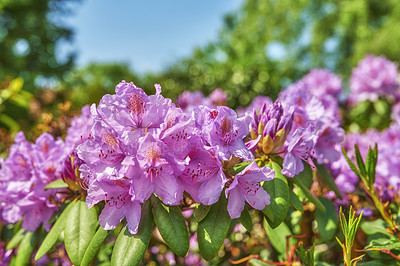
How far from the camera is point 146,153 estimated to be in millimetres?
875

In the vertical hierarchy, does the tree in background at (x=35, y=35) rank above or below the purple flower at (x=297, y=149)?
above

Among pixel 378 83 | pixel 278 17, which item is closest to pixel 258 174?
pixel 378 83

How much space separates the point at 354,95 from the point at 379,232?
3.15 meters

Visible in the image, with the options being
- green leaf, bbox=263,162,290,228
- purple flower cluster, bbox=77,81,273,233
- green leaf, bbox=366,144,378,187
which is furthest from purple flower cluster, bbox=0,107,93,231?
green leaf, bbox=366,144,378,187

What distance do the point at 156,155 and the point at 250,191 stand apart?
269mm

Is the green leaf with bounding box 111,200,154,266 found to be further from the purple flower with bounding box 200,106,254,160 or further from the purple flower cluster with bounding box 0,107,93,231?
the purple flower cluster with bounding box 0,107,93,231

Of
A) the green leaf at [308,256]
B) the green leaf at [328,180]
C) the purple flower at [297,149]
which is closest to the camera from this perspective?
the green leaf at [308,256]

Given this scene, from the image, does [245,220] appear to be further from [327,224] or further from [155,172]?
[327,224]

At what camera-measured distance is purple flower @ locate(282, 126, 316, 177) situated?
41.9 inches

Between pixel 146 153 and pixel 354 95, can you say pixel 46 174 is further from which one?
pixel 354 95

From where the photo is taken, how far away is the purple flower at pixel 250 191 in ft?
3.02

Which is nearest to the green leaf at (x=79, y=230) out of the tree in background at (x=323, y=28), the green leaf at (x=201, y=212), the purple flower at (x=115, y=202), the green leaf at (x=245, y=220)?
the purple flower at (x=115, y=202)

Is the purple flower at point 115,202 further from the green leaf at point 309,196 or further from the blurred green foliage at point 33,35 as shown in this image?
the blurred green foliage at point 33,35

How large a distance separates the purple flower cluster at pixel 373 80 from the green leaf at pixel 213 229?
348 cm
